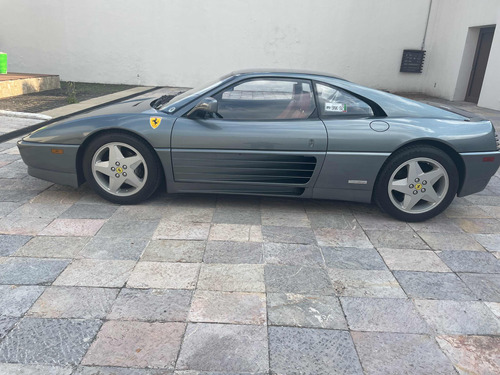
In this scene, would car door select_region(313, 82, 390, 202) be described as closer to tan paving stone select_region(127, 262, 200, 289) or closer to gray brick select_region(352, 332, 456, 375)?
tan paving stone select_region(127, 262, 200, 289)

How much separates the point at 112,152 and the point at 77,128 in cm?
39

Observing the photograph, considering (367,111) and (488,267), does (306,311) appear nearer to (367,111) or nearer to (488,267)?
(488,267)

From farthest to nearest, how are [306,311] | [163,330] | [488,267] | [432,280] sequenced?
1. [488,267]
2. [432,280]
3. [306,311]
4. [163,330]

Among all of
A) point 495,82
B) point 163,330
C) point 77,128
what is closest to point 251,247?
point 163,330

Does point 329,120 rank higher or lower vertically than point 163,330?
higher

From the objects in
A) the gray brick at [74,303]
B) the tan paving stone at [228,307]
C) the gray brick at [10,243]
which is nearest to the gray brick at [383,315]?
the tan paving stone at [228,307]

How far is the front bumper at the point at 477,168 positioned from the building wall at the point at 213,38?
11345mm

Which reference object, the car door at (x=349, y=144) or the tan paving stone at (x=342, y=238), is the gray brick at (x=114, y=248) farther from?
the car door at (x=349, y=144)

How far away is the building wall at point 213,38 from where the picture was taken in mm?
→ 13875

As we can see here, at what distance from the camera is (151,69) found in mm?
14539

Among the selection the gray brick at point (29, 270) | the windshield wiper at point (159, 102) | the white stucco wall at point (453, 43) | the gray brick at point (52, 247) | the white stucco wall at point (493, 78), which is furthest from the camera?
the white stucco wall at point (453, 43)

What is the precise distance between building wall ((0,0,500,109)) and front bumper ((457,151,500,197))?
1135 cm

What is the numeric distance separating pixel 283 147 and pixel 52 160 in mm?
2120

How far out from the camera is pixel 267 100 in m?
3.66
